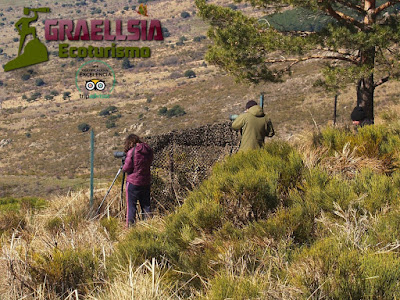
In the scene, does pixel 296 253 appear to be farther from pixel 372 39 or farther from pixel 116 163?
pixel 116 163

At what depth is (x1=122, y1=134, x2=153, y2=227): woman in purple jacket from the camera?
21.4 feet

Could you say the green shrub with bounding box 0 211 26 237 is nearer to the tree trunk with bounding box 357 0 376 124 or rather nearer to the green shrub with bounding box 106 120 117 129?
the tree trunk with bounding box 357 0 376 124

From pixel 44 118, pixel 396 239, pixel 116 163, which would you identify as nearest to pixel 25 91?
pixel 44 118

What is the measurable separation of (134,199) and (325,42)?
667 centimetres

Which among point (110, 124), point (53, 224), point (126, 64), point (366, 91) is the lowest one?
point (110, 124)

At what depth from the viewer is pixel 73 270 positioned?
4.20m

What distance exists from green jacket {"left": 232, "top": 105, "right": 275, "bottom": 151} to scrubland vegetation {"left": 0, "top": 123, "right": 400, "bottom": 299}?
0.89 m

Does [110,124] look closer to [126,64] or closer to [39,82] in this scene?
[39,82]

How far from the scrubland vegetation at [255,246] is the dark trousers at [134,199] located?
0.83 m

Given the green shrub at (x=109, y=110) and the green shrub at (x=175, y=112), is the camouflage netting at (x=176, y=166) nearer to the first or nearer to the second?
the green shrub at (x=175, y=112)

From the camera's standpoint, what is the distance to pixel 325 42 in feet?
36.8

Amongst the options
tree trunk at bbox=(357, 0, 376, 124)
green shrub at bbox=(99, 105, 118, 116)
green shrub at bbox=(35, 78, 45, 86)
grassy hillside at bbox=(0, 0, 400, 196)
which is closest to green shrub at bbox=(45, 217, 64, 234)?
tree trunk at bbox=(357, 0, 376, 124)

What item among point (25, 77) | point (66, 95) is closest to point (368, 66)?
point (66, 95)

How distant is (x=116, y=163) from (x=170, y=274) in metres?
41.4
